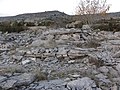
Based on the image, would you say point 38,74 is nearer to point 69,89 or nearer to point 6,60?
point 69,89

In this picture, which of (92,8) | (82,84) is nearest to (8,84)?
(82,84)

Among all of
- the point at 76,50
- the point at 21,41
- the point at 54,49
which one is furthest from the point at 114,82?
the point at 21,41

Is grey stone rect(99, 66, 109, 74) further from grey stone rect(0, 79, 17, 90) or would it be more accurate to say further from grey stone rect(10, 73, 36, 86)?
grey stone rect(0, 79, 17, 90)

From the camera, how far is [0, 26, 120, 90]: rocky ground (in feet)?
24.6

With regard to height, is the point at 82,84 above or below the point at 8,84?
below

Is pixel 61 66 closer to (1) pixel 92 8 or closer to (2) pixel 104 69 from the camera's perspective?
(2) pixel 104 69

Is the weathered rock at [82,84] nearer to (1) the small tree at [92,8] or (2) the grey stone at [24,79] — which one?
(2) the grey stone at [24,79]

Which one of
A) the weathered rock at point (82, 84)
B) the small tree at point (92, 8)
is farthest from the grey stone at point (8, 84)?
the small tree at point (92, 8)

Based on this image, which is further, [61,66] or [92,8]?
[92,8]

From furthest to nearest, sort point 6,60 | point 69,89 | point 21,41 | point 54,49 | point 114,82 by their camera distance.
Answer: point 21,41, point 54,49, point 6,60, point 114,82, point 69,89

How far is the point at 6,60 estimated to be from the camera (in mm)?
10633

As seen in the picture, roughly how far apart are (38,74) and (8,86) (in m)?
1.21

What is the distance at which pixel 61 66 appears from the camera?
31.2 ft

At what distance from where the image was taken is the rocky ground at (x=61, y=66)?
7.49 m
